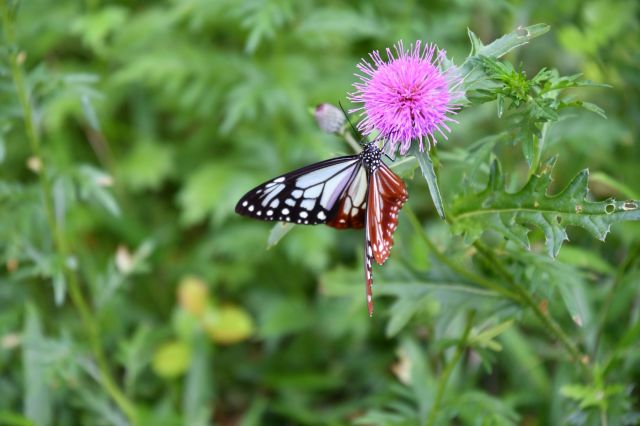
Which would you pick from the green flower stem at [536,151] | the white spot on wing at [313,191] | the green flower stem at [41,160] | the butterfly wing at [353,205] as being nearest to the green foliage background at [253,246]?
the green flower stem at [41,160]

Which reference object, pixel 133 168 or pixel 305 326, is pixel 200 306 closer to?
pixel 305 326

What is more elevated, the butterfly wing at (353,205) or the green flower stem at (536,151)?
the green flower stem at (536,151)

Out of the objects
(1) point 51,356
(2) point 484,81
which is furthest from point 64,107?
(2) point 484,81

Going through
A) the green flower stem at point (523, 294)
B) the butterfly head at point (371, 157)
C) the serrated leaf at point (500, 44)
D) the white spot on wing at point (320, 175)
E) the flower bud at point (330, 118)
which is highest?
the serrated leaf at point (500, 44)

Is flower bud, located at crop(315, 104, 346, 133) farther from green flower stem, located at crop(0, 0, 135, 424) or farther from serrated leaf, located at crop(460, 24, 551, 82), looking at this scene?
green flower stem, located at crop(0, 0, 135, 424)

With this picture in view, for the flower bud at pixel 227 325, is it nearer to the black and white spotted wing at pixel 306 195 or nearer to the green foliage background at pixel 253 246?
the green foliage background at pixel 253 246

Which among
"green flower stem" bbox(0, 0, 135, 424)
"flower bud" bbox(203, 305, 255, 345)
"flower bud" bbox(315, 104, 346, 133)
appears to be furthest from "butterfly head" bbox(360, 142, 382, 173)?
"flower bud" bbox(203, 305, 255, 345)
